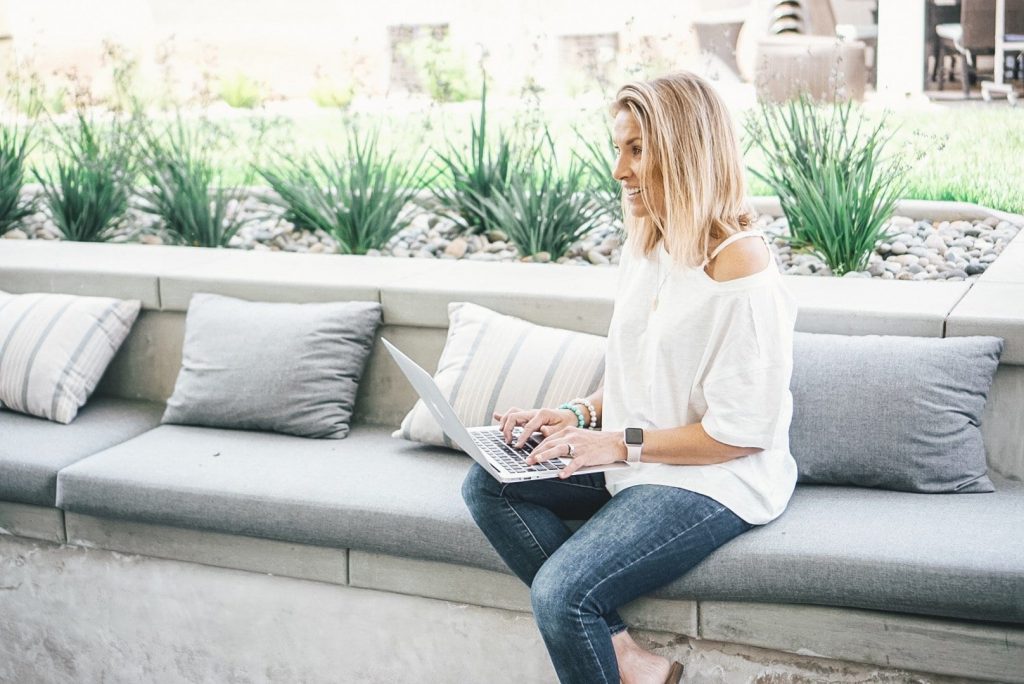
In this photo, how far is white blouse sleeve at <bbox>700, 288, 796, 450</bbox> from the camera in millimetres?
2092

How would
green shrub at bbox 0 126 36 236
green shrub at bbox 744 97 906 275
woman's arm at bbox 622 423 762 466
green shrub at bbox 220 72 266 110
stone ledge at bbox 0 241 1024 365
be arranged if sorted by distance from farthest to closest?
green shrub at bbox 220 72 266 110 → green shrub at bbox 0 126 36 236 → green shrub at bbox 744 97 906 275 → stone ledge at bbox 0 241 1024 365 → woman's arm at bbox 622 423 762 466

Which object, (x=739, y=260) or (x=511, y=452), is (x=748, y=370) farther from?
(x=511, y=452)

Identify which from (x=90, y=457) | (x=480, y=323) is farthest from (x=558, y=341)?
(x=90, y=457)

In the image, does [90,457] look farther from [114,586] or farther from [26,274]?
[26,274]

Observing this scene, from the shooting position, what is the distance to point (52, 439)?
3092mm

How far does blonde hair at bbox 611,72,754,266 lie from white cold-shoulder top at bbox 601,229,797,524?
0.05m

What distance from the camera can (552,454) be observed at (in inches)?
84.9

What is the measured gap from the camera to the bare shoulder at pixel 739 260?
2125mm

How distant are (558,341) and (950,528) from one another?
3.23 feet

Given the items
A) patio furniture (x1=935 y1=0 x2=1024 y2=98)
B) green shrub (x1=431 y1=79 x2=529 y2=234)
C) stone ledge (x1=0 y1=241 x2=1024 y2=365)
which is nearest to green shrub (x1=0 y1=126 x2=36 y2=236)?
stone ledge (x1=0 y1=241 x2=1024 y2=365)

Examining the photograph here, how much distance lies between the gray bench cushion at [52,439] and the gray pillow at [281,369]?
19 centimetres

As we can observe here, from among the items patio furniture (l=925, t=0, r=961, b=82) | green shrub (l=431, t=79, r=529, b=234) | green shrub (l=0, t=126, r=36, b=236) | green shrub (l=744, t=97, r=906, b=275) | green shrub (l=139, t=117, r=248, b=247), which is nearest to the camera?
green shrub (l=744, t=97, r=906, b=275)

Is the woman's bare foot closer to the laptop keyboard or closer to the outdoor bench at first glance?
the outdoor bench

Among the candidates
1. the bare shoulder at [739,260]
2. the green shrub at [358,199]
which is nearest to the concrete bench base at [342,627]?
the bare shoulder at [739,260]
